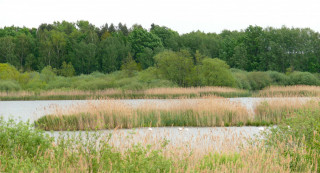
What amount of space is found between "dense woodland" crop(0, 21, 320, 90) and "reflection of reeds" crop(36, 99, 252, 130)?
15.1 meters

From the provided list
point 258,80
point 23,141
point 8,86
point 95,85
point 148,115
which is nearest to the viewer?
point 23,141

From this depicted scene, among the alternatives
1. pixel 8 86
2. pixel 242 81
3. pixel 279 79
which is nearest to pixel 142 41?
pixel 279 79

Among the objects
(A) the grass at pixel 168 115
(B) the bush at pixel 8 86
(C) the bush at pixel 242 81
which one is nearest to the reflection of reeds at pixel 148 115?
(A) the grass at pixel 168 115

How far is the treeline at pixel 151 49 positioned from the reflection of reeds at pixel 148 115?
1351 inches

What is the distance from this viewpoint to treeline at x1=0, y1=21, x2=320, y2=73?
48.8 metres

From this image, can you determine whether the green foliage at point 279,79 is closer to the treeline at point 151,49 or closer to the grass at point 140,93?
the treeline at point 151,49

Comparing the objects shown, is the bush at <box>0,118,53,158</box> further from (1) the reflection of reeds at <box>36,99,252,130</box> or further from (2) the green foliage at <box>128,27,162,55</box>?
(2) the green foliage at <box>128,27,162,55</box>

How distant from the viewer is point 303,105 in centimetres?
1327

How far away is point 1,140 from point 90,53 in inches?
2013

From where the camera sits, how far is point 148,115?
1296 cm

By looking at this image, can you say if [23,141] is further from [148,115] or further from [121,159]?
[148,115]

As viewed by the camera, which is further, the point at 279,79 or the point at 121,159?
the point at 279,79

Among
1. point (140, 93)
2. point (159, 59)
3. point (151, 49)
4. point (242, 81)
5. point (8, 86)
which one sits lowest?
point (140, 93)

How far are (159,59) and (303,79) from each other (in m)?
16.2
